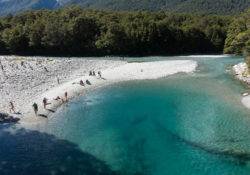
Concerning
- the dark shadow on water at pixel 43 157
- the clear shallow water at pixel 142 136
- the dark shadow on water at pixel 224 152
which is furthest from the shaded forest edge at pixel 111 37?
the dark shadow on water at pixel 224 152

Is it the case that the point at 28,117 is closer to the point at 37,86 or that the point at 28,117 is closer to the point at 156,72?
the point at 37,86

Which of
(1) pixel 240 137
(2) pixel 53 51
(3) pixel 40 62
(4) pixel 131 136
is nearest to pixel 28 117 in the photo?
(4) pixel 131 136

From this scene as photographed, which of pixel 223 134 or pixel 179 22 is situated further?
pixel 179 22

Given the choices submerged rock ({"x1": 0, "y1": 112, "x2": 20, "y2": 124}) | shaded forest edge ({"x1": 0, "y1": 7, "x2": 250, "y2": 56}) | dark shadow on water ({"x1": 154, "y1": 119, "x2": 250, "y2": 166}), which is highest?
shaded forest edge ({"x1": 0, "y1": 7, "x2": 250, "y2": 56})

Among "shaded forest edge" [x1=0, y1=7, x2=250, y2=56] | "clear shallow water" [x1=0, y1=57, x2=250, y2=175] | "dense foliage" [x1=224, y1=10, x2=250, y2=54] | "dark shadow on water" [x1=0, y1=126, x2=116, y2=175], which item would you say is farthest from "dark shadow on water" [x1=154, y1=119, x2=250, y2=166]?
"shaded forest edge" [x1=0, y1=7, x2=250, y2=56]

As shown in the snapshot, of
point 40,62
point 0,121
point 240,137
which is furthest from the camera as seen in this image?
point 40,62

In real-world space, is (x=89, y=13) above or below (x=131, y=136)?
above

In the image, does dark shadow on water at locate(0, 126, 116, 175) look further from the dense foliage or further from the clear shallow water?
the dense foliage
